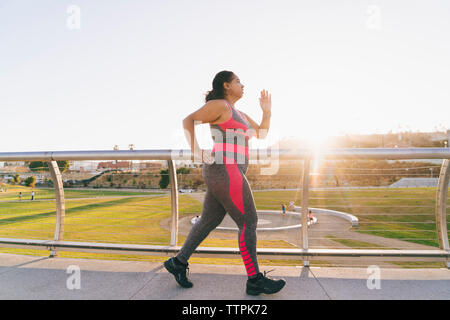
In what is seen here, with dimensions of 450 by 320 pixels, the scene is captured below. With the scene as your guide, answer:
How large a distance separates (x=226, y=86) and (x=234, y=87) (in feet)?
0.22

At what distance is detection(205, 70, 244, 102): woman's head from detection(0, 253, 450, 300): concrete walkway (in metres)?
1.57

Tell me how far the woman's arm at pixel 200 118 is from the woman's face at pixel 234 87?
194mm

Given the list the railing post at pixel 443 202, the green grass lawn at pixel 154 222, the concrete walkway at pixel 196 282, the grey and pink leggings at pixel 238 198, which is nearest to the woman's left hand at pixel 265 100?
the grey and pink leggings at pixel 238 198

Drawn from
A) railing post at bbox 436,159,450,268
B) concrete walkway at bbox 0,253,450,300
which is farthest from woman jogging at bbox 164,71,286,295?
railing post at bbox 436,159,450,268

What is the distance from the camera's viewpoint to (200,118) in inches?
77.9

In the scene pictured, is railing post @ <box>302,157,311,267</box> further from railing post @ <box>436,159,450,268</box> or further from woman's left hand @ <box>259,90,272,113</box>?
railing post @ <box>436,159,450,268</box>

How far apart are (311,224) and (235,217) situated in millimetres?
15922

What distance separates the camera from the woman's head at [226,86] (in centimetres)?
219

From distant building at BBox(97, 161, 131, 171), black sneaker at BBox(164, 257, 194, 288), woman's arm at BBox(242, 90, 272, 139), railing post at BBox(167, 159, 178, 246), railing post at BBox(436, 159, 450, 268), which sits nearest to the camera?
black sneaker at BBox(164, 257, 194, 288)

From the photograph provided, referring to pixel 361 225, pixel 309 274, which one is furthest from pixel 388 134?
pixel 309 274

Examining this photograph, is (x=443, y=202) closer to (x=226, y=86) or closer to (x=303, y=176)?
(x=303, y=176)

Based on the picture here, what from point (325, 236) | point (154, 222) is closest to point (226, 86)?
point (325, 236)

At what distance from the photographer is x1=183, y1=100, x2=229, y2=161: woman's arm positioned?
1.97 meters
